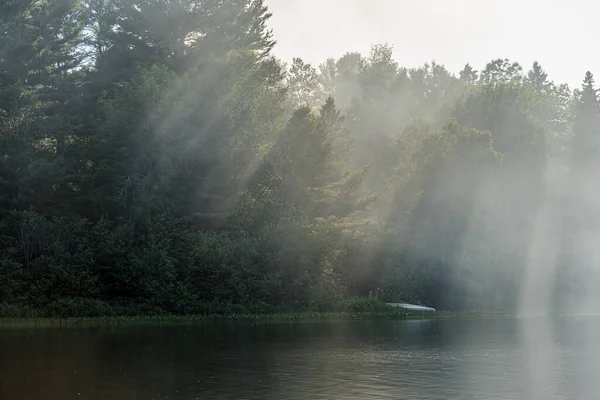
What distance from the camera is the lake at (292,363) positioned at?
90.8 ft

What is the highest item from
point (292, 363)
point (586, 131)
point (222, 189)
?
point (586, 131)

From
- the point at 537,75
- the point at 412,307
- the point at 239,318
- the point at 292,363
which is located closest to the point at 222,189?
the point at 239,318

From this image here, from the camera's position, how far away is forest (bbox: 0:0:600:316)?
61969 millimetres

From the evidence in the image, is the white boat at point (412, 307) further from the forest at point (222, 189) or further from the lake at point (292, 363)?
the lake at point (292, 363)

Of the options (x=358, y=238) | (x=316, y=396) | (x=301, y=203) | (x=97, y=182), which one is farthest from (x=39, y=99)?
(x=316, y=396)

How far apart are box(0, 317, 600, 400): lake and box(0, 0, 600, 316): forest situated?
904 cm

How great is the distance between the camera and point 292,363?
115 ft

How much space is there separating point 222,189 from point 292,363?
127ft

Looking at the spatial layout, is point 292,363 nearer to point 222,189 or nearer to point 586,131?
point 222,189

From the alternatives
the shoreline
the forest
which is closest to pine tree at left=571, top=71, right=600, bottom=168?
the forest

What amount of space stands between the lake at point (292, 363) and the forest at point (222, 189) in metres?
9.04

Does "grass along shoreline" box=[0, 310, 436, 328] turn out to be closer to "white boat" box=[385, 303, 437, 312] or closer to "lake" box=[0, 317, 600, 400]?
"white boat" box=[385, 303, 437, 312]

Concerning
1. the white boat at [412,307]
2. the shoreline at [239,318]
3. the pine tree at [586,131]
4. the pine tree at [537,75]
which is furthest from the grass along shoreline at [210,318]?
the pine tree at [537,75]

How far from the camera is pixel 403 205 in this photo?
3342 inches
